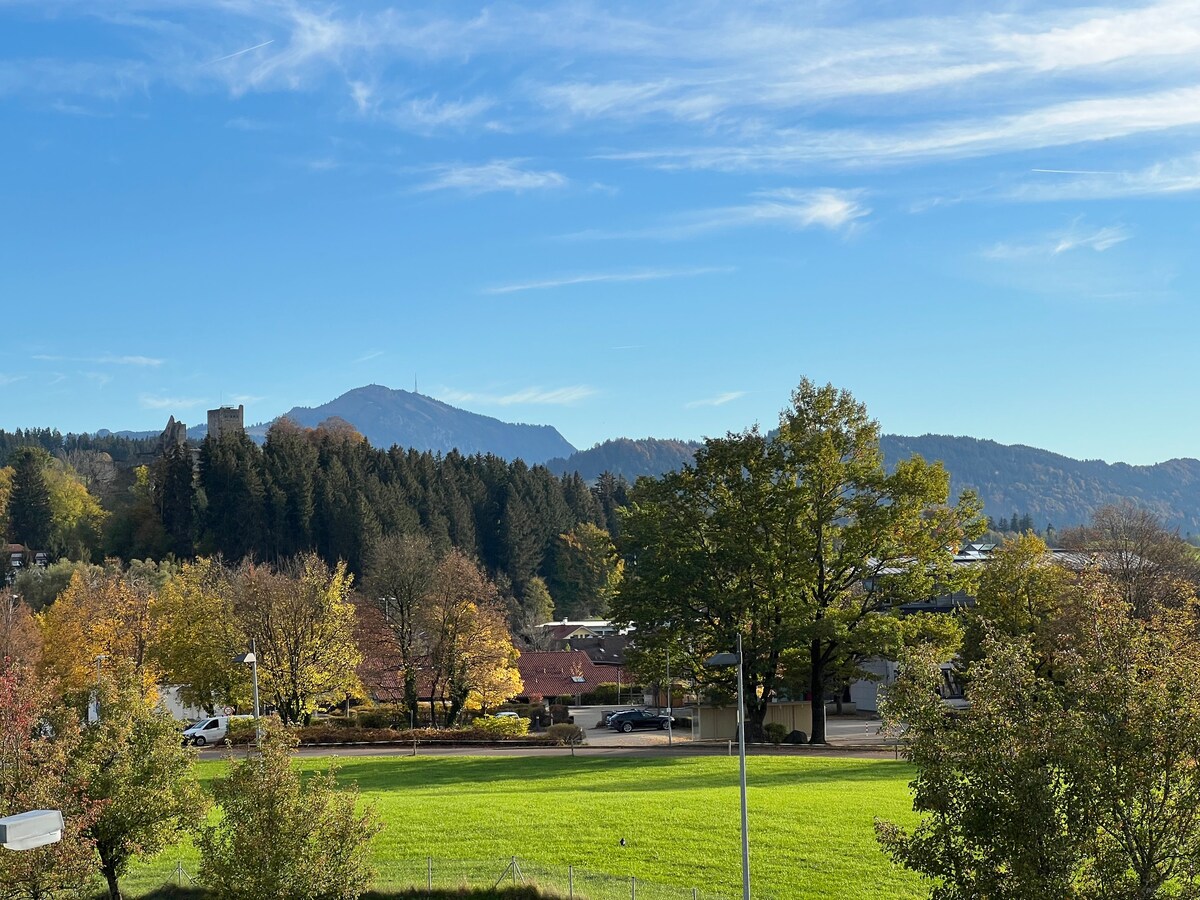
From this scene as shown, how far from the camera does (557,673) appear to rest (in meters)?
90.9

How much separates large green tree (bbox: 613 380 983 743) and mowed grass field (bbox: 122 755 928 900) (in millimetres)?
6545

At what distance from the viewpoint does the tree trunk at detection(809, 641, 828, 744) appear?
52.7m

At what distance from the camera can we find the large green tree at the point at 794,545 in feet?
168

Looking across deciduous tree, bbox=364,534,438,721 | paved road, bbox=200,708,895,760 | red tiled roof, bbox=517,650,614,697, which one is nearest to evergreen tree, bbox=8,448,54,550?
red tiled roof, bbox=517,650,614,697

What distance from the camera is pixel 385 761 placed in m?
51.8

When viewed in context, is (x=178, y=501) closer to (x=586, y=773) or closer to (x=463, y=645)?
(x=463, y=645)

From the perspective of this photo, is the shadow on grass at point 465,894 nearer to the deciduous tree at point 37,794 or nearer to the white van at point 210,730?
the deciduous tree at point 37,794

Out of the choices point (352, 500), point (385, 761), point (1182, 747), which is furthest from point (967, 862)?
point (352, 500)

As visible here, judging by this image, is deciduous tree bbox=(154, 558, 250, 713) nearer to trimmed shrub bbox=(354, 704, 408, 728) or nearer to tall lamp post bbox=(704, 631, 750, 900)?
trimmed shrub bbox=(354, 704, 408, 728)

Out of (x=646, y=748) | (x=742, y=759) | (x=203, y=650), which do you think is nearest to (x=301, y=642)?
(x=203, y=650)

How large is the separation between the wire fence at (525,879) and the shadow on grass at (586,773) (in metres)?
10.4

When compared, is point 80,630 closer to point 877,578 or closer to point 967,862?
point 877,578

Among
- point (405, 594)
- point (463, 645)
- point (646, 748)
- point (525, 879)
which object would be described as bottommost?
point (646, 748)

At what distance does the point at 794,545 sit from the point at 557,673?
4262cm
